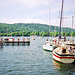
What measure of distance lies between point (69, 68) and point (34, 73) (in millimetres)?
6080

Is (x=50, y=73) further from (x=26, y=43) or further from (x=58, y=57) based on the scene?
(x=26, y=43)

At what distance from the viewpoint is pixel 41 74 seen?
1980 cm

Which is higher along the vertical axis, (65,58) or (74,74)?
(65,58)

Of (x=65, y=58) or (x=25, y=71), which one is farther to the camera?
(x=65, y=58)

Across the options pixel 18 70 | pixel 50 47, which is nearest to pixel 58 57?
pixel 18 70

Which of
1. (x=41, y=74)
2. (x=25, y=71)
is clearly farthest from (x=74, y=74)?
(x=25, y=71)

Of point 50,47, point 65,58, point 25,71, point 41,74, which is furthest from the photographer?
point 50,47

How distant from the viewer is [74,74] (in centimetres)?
2003

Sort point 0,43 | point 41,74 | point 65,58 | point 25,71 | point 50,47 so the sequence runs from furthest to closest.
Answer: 1. point 0,43
2. point 50,47
3. point 65,58
4. point 25,71
5. point 41,74

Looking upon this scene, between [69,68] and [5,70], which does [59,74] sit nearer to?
[69,68]

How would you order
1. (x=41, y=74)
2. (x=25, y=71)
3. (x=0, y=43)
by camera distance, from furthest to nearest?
1. (x=0, y=43)
2. (x=25, y=71)
3. (x=41, y=74)

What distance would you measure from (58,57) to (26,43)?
5089cm

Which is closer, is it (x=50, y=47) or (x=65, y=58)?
(x=65, y=58)

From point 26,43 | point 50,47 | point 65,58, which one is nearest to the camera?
point 65,58
